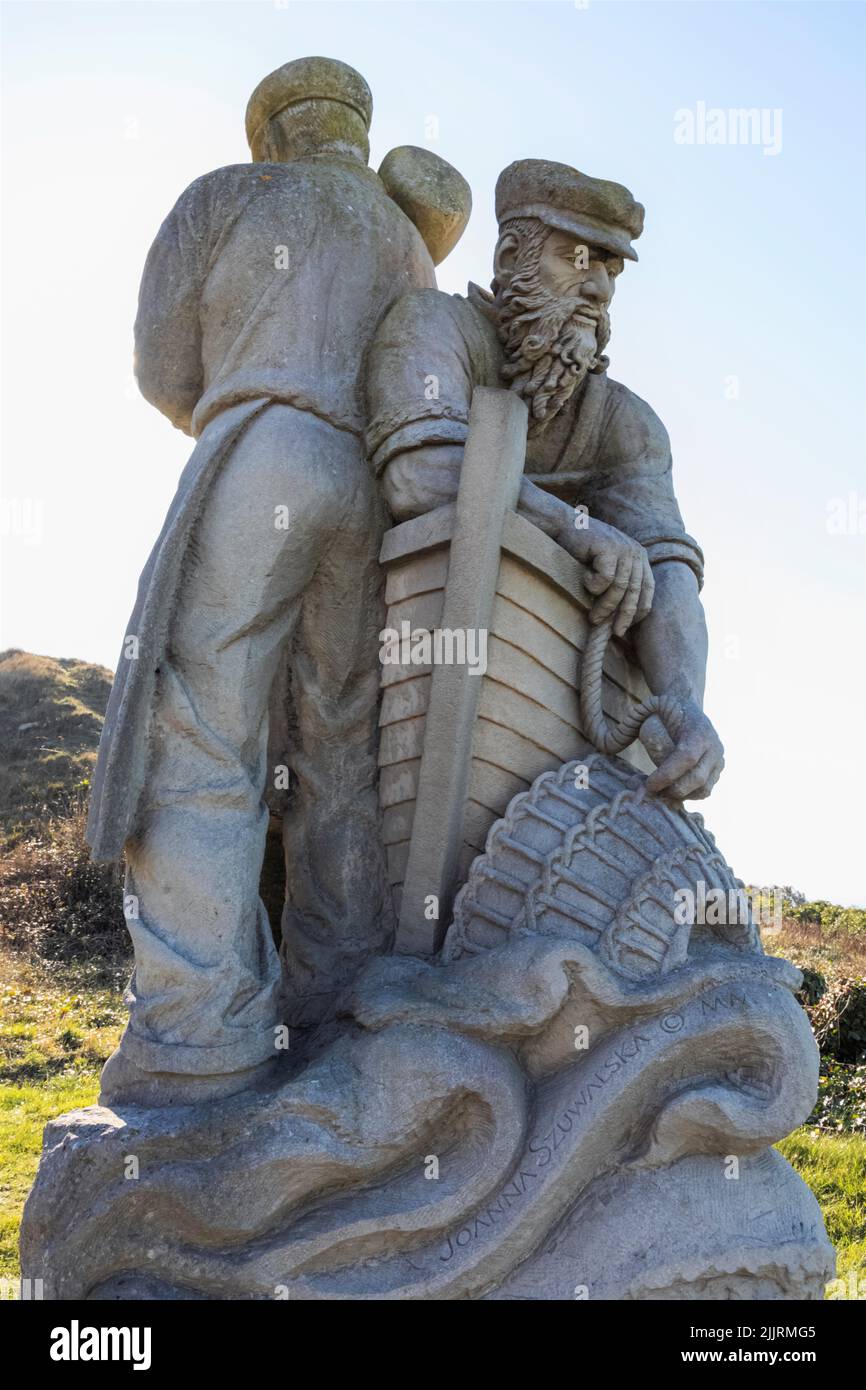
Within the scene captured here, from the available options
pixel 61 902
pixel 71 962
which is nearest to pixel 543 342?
pixel 71 962

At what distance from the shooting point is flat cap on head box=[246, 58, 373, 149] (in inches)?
141

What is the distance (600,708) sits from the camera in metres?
3.21

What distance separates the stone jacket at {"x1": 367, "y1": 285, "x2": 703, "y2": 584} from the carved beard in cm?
6

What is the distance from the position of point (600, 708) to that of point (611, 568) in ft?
1.15

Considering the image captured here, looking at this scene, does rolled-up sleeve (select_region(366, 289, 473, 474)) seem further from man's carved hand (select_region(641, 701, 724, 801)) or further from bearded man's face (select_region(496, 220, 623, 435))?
man's carved hand (select_region(641, 701, 724, 801))

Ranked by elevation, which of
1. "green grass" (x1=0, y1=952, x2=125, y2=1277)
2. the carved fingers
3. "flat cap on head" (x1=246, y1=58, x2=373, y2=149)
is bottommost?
"green grass" (x1=0, y1=952, x2=125, y2=1277)

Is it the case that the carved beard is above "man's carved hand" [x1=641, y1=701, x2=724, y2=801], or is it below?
above

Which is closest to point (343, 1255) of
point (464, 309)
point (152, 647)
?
point (152, 647)

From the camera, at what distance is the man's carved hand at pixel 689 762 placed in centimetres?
300

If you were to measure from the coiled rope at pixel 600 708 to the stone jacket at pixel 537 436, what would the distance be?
1.29ft

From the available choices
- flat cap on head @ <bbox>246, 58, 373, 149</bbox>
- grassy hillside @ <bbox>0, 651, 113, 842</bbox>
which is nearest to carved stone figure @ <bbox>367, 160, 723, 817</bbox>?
flat cap on head @ <bbox>246, 58, 373, 149</bbox>

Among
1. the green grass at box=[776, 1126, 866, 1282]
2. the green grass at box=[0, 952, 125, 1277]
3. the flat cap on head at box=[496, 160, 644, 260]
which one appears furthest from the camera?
the green grass at box=[0, 952, 125, 1277]

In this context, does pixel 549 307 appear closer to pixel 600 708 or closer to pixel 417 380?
pixel 417 380
